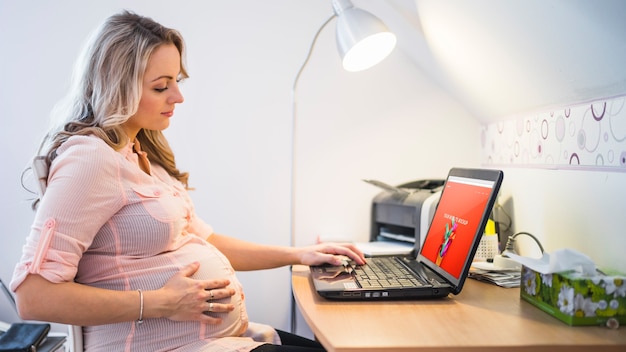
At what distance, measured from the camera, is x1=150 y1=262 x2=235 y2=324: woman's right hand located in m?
1.14

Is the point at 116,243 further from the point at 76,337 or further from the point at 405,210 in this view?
the point at 405,210

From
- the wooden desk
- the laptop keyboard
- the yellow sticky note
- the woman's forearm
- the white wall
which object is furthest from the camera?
the white wall

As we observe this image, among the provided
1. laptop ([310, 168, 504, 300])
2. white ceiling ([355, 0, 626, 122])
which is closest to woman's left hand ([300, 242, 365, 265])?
laptop ([310, 168, 504, 300])

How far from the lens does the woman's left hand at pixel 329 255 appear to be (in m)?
1.50

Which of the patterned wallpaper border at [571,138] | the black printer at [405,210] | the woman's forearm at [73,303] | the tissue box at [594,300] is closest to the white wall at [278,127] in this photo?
the black printer at [405,210]

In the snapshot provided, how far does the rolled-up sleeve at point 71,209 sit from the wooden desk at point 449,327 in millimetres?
467

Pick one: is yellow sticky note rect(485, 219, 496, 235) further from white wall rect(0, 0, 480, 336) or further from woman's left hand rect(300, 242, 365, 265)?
white wall rect(0, 0, 480, 336)

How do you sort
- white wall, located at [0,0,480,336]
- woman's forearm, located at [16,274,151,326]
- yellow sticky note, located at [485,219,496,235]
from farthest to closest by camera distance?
white wall, located at [0,0,480,336] → yellow sticky note, located at [485,219,496,235] → woman's forearm, located at [16,274,151,326]

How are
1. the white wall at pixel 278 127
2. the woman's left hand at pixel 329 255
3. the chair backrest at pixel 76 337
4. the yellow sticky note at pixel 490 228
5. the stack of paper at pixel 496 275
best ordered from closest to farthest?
1. the chair backrest at pixel 76 337
2. the stack of paper at pixel 496 275
3. the woman's left hand at pixel 329 255
4. the yellow sticky note at pixel 490 228
5. the white wall at pixel 278 127

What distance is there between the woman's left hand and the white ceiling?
679 mm

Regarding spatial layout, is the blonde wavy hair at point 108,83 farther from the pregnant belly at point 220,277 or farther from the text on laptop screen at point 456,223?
the text on laptop screen at point 456,223

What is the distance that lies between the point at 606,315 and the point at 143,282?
923 millimetres

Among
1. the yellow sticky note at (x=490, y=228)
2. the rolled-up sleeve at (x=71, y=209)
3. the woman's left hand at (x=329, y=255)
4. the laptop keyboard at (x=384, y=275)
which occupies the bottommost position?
the laptop keyboard at (x=384, y=275)

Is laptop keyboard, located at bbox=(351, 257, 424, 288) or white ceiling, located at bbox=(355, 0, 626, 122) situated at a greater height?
white ceiling, located at bbox=(355, 0, 626, 122)
